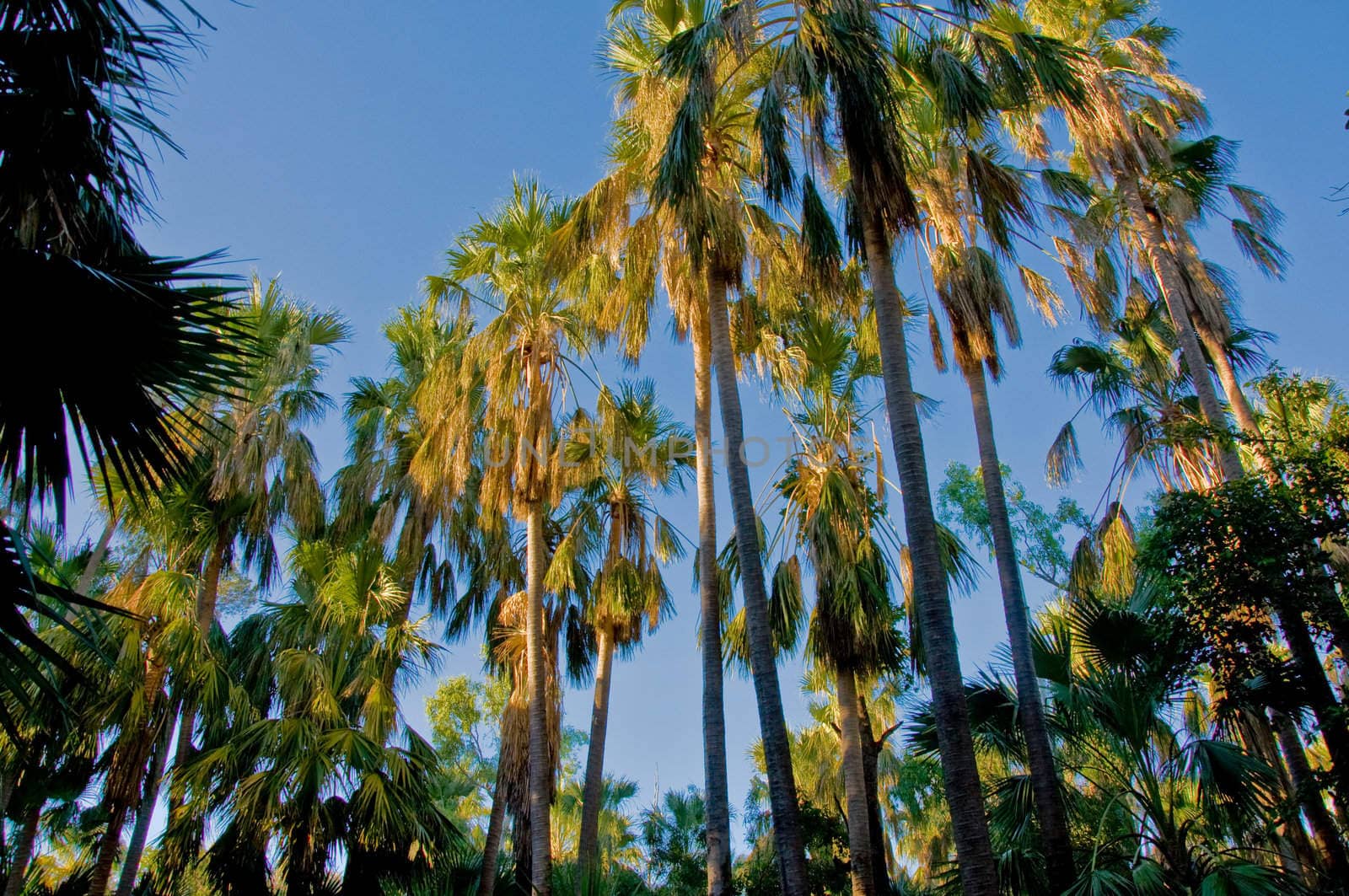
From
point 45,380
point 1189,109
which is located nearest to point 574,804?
point 1189,109

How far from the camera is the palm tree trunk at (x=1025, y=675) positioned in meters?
9.73

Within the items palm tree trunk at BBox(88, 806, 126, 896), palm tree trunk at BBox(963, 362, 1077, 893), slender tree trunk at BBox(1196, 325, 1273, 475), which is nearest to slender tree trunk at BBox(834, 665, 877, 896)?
palm tree trunk at BBox(963, 362, 1077, 893)

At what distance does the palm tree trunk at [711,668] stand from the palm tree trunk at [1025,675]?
3.60 meters

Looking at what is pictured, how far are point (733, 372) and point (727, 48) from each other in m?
3.98

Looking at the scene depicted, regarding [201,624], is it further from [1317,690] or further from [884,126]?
[1317,690]

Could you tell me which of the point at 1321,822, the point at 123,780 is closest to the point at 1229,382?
the point at 1321,822

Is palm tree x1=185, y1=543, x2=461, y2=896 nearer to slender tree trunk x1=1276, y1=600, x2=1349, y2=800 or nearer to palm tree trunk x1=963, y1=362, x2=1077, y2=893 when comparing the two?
palm tree trunk x1=963, y1=362, x2=1077, y2=893

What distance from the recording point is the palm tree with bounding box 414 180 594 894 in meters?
14.3

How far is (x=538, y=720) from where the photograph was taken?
13.2 meters

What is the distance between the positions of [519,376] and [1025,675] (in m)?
8.77

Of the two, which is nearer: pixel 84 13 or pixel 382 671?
pixel 84 13

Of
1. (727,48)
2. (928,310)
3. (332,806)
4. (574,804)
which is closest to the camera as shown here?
(727,48)

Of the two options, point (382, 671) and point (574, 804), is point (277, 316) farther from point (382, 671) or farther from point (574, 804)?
point (574, 804)

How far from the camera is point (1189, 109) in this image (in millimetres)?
15047
